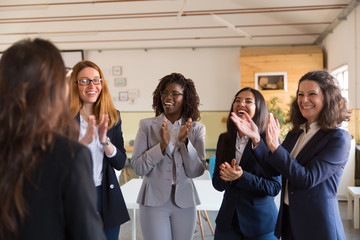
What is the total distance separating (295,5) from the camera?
6.43 metres

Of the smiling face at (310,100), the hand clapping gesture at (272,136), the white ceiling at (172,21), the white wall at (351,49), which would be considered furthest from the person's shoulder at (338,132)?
the white ceiling at (172,21)

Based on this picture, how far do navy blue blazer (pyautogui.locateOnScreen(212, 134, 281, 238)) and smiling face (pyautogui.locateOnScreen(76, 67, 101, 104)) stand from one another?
99 cm

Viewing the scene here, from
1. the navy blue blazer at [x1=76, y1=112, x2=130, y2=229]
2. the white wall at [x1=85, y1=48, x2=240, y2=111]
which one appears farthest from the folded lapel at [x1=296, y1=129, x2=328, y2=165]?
the white wall at [x1=85, y1=48, x2=240, y2=111]

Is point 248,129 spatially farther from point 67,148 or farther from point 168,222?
point 67,148

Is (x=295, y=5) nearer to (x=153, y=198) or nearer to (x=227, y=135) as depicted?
(x=227, y=135)

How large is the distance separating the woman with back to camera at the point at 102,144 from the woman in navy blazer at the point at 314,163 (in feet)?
2.80

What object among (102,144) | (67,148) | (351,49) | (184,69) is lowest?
Answer: (102,144)

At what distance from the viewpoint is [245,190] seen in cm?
215

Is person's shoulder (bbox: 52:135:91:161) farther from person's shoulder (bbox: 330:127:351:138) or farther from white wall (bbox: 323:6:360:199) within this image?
white wall (bbox: 323:6:360:199)

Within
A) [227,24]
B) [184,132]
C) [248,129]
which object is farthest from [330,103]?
[227,24]

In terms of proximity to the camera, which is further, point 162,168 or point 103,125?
point 162,168

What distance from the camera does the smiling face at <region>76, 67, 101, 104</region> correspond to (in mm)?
2170

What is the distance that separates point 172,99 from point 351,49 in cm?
494

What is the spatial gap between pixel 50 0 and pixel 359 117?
608 cm
